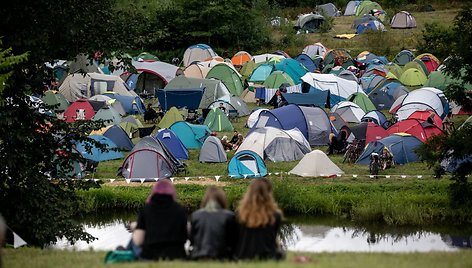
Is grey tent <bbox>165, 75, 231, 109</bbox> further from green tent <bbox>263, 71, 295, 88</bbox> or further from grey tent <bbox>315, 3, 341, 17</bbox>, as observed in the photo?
grey tent <bbox>315, 3, 341, 17</bbox>

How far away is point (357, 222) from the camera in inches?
752

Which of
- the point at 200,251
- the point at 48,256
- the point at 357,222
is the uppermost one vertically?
the point at 200,251

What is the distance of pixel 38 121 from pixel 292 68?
85.5 ft

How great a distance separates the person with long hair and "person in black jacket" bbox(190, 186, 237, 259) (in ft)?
0.36

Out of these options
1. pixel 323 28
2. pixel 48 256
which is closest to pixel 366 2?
pixel 323 28

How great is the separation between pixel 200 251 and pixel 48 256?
2.77 m

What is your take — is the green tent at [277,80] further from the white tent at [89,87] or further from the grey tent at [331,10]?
the grey tent at [331,10]

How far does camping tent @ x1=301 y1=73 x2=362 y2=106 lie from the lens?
3388 centimetres

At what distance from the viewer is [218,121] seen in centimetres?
2888

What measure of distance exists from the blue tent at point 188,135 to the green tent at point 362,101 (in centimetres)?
804

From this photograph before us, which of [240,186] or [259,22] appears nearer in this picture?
[240,186]

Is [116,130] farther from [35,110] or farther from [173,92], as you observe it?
[35,110]

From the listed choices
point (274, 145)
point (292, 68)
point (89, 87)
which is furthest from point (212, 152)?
point (292, 68)

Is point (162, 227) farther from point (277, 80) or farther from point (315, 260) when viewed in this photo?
point (277, 80)
